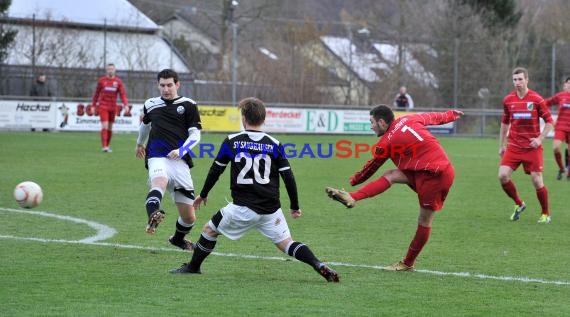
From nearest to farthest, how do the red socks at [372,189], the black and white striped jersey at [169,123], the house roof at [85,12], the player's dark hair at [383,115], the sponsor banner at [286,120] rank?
the red socks at [372,189] → the player's dark hair at [383,115] → the black and white striped jersey at [169,123] → the sponsor banner at [286,120] → the house roof at [85,12]

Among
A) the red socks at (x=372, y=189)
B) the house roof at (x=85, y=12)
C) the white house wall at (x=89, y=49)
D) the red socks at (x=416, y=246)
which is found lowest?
the red socks at (x=416, y=246)

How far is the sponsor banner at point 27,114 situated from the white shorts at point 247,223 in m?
22.5

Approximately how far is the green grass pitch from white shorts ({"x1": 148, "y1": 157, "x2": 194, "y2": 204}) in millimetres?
606

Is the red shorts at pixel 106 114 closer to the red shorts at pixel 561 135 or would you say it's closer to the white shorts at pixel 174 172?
the red shorts at pixel 561 135

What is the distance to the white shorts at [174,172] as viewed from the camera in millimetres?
8883

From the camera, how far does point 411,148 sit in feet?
26.5

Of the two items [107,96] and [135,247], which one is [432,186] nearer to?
[135,247]

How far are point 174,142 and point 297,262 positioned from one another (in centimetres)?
169

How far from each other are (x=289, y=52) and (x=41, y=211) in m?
26.9

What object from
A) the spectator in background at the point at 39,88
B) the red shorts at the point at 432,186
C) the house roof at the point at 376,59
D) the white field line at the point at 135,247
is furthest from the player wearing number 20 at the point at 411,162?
the house roof at the point at 376,59

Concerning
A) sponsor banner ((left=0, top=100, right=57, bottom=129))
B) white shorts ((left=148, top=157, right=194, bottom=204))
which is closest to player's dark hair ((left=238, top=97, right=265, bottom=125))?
white shorts ((left=148, top=157, right=194, bottom=204))

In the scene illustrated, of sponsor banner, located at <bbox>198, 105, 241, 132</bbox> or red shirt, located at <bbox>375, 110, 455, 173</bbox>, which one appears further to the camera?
sponsor banner, located at <bbox>198, 105, 241, 132</bbox>

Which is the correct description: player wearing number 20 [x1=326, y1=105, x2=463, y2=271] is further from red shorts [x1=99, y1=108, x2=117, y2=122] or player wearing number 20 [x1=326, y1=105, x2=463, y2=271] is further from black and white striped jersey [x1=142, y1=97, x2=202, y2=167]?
red shorts [x1=99, y1=108, x2=117, y2=122]

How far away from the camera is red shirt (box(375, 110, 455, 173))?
26.2ft
